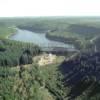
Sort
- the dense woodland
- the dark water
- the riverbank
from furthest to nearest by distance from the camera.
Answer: the riverbank < the dark water < the dense woodland

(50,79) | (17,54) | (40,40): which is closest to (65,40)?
(40,40)

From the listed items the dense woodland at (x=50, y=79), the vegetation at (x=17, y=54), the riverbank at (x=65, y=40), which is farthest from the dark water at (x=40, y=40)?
the dense woodland at (x=50, y=79)

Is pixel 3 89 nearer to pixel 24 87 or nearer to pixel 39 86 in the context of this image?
pixel 24 87

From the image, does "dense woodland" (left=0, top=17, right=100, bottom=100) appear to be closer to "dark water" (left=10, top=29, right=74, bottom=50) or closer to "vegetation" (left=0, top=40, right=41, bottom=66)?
"vegetation" (left=0, top=40, right=41, bottom=66)

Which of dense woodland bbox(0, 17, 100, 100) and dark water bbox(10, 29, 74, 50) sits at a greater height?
dense woodland bbox(0, 17, 100, 100)

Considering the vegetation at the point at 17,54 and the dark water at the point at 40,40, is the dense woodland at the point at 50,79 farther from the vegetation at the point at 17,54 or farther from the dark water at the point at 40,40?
the dark water at the point at 40,40

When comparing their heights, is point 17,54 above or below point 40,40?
above

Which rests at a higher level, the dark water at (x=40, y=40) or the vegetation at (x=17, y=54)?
the vegetation at (x=17, y=54)

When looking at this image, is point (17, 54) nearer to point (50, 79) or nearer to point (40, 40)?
point (50, 79)

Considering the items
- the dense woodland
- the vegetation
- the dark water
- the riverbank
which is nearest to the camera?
the dense woodland

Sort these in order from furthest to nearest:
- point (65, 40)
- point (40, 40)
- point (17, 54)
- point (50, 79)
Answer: point (40, 40), point (65, 40), point (17, 54), point (50, 79)

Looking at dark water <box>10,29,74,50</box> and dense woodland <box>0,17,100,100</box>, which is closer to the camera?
dense woodland <box>0,17,100,100</box>

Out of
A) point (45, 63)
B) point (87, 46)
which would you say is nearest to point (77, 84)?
point (45, 63)

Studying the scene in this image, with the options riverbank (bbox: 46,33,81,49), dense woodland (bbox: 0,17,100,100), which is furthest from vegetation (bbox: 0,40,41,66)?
riverbank (bbox: 46,33,81,49)
